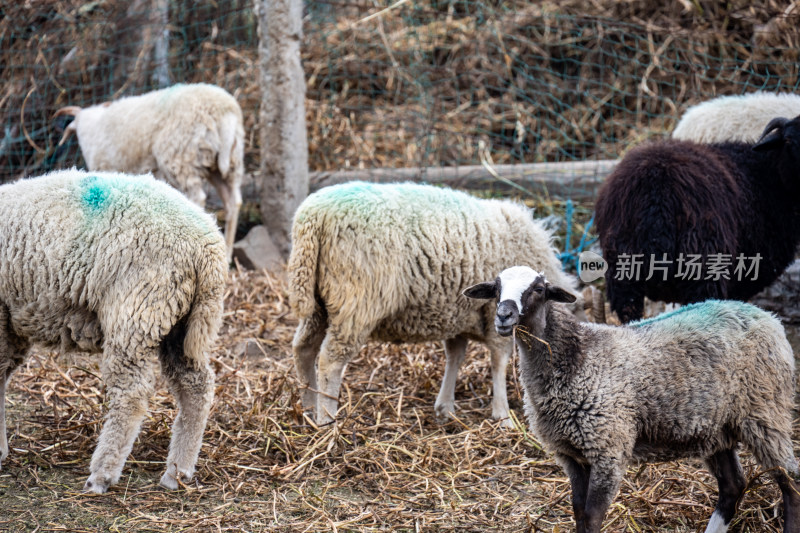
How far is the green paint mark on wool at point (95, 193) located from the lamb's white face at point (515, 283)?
1905mm

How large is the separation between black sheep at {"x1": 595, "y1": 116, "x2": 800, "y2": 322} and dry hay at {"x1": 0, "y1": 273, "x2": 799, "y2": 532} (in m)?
0.94

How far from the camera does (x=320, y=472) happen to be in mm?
4125

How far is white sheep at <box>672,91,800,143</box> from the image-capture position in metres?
6.09


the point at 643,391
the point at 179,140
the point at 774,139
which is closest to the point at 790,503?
the point at 643,391

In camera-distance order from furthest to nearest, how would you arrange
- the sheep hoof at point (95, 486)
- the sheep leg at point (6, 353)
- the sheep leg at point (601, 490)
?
1. the sheep leg at point (6, 353)
2. the sheep hoof at point (95, 486)
3. the sheep leg at point (601, 490)

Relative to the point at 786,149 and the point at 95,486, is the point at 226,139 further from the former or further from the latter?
the point at 786,149

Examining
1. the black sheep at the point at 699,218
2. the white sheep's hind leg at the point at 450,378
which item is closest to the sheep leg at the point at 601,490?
the black sheep at the point at 699,218

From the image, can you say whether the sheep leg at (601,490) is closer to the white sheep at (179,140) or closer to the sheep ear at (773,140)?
the sheep ear at (773,140)

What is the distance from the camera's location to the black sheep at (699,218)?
436 cm

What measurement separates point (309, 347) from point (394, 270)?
27.3 inches

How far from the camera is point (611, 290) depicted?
4.60m

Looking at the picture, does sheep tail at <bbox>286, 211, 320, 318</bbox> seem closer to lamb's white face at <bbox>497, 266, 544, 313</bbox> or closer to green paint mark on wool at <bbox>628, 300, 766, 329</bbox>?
lamb's white face at <bbox>497, 266, 544, 313</bbox>

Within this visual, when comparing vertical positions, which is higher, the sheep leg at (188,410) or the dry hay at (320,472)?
the sheep leg at (188,410)

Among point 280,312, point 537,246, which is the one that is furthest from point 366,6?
point 537,246
